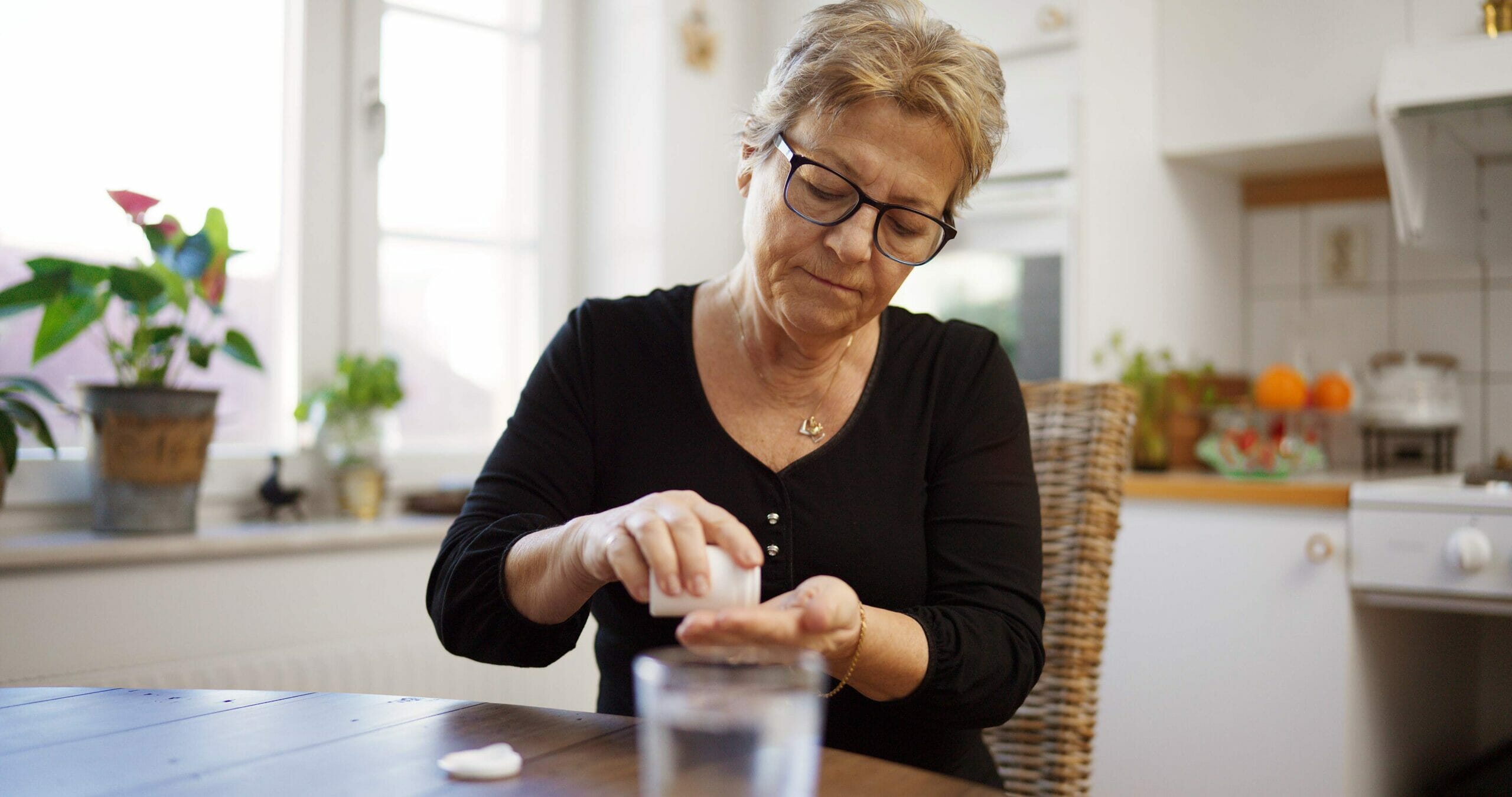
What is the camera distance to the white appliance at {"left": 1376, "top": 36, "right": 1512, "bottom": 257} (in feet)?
6.79

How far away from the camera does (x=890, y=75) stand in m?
1.03

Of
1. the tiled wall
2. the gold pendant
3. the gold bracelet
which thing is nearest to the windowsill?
the gold pendant

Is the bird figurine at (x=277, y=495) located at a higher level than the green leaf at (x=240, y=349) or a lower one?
lower

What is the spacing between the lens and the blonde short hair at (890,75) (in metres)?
1.03

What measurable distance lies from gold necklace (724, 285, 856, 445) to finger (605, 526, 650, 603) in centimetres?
46

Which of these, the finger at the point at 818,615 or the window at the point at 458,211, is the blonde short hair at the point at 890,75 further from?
the window at the point at 458,211

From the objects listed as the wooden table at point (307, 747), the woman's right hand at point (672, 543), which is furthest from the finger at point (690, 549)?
the wooden table at point (307, 747)

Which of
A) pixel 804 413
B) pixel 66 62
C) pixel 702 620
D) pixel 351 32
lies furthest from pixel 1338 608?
pixel 66 62

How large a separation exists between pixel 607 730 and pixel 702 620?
198 mm

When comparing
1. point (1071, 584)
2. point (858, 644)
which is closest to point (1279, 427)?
point (1071, 584)

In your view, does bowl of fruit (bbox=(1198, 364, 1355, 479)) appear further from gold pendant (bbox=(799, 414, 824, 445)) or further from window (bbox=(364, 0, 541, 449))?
window (bbox=(364, 0, 541, 449))

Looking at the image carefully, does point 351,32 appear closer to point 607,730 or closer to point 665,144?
point 665,144

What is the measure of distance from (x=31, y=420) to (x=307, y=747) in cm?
114

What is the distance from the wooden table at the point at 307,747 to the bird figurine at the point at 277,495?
43.1 inches
